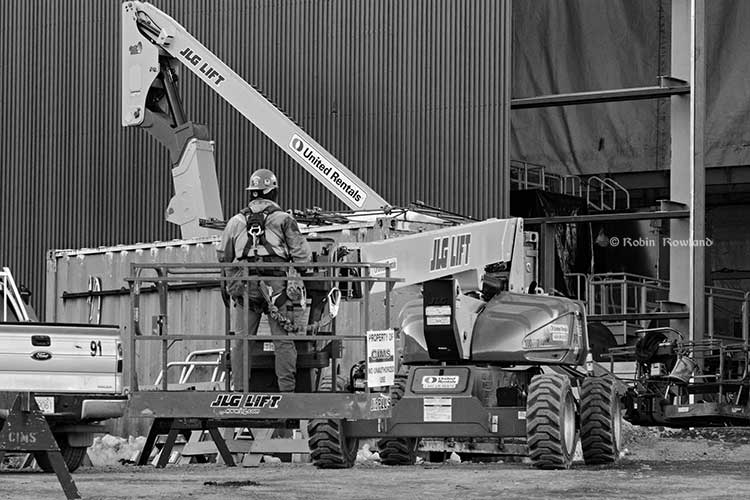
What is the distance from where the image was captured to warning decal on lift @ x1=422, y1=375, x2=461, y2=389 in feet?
48.6

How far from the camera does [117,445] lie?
806 inches

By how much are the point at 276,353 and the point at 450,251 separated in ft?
5.95

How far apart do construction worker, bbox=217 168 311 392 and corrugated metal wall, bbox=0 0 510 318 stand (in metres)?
13.4

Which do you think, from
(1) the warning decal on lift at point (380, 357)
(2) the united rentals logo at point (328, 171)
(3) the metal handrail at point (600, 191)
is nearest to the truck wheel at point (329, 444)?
(1) the warning decal on lift at point (380, 357)

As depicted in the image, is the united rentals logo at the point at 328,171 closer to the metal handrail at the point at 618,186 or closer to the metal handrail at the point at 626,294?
the metal handrail at the point at 626,294

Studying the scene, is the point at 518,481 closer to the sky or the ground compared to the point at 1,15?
closer to the ground

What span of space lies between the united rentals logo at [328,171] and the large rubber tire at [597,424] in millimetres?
11668

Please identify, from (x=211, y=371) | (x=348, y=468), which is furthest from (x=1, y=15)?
(x=348, y=468)

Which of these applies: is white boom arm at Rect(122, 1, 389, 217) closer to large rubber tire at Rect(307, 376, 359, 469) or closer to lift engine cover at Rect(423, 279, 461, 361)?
large rubber tire at Rect(307, 376, 359, 469)

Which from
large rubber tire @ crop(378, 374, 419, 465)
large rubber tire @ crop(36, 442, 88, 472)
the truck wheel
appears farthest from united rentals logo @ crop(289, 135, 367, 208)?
the truck wheel

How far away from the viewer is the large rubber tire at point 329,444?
583 inches

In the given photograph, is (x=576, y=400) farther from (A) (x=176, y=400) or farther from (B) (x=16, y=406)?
(B) (x=16, y=406)

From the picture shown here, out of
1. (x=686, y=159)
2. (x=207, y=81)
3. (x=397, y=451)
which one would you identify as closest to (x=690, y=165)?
(x=686, y=159)

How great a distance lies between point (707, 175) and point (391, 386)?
23836 millimetres
